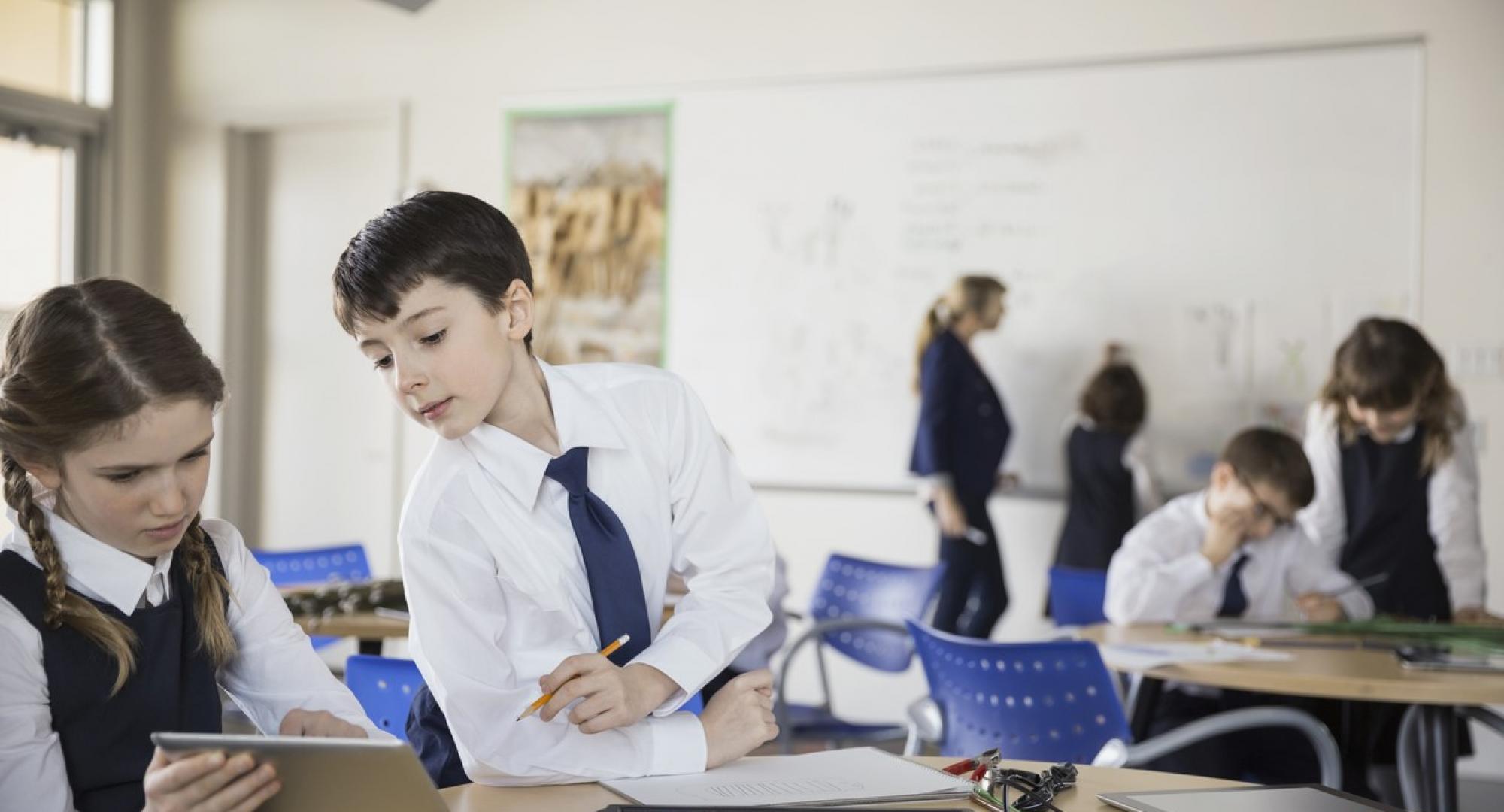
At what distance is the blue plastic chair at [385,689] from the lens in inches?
85.1

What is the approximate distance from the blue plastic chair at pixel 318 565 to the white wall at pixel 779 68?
74.6 inches

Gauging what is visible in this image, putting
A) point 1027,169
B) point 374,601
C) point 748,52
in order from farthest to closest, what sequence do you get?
point 748,52 → point 1027,169 → point 374,601

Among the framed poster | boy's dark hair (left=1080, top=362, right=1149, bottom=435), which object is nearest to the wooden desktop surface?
boy's dark hair (left=1080, top=362, right=1149, bottom=435)

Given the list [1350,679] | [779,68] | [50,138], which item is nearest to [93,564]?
[1350,679]

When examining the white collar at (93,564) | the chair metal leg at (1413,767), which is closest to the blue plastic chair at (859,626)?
the chair metal leg at (1413,767)

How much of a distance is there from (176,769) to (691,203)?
4609 millimetres

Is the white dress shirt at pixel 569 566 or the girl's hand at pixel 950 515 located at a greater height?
the white dress shirt at pixel 569 566

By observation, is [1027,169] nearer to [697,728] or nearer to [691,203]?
[691,203]

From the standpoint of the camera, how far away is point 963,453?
4.85 meters

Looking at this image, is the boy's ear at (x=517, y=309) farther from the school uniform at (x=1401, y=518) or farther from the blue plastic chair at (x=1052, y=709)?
the school uniform at (x=1401, y=518)

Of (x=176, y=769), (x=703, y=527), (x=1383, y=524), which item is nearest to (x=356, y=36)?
(x=1383, y=524)

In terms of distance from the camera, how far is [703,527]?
5.35 feet

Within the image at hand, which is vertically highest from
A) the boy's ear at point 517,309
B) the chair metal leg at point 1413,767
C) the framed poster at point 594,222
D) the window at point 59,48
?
the window at point 59,48

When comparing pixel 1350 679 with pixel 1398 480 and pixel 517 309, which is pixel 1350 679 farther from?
pixel 517 309
